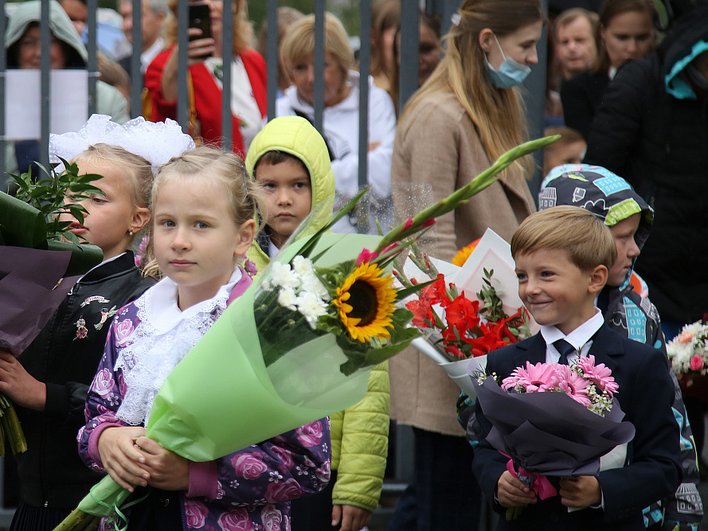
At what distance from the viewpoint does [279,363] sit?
8.95 feet

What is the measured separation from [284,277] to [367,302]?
0.62 ft

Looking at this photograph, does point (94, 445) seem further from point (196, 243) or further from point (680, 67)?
point (680, 67)

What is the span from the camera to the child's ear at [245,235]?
3215 mm

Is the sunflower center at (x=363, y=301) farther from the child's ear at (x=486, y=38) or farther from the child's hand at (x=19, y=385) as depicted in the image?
the child's ear at (x=486, y=38)

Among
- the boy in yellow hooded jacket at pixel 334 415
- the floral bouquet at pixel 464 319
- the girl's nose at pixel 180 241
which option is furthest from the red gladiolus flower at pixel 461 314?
the girl's nose at pixel 180 241

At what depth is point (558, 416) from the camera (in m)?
3.11

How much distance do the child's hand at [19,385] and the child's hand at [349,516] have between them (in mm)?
1069

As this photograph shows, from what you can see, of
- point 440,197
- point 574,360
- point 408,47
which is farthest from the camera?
point 408,47

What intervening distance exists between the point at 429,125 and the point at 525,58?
→ 0.47 metres

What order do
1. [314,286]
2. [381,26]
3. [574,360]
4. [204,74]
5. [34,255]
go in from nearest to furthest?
[314,286] < [34,255] < [574,360] < [204,74] < [381,26]

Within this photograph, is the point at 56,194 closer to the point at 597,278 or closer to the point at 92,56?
the point at 597,278

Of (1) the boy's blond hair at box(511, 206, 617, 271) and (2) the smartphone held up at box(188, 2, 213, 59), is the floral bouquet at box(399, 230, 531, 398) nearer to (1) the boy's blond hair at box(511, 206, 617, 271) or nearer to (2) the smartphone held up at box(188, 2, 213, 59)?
(1) the boy's blond hair at box(511, 206, 617, 271)

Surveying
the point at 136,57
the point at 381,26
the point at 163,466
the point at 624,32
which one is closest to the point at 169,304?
the point at 163,466

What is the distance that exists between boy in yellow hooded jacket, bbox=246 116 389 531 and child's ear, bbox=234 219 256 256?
61 cm
